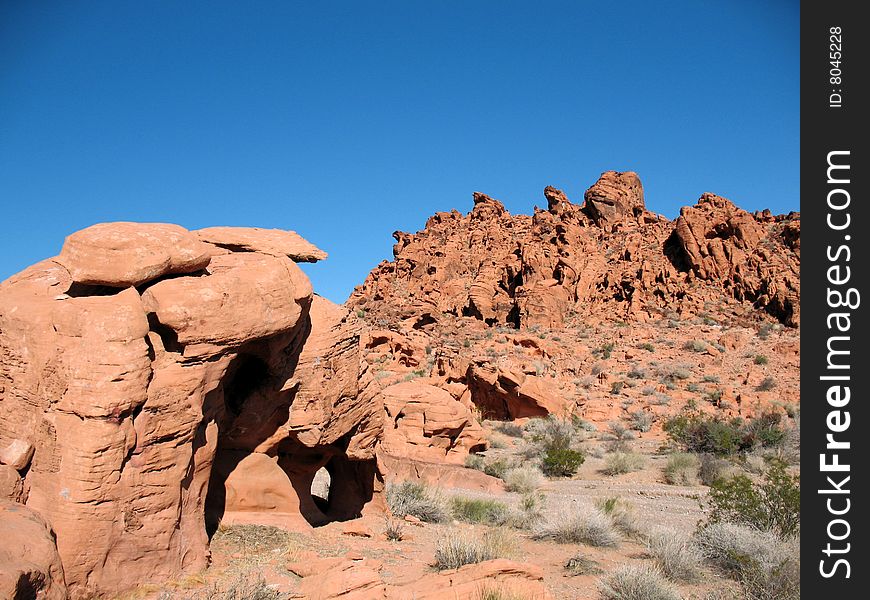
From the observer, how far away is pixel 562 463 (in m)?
14.6

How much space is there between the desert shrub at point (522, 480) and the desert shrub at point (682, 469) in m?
3.01

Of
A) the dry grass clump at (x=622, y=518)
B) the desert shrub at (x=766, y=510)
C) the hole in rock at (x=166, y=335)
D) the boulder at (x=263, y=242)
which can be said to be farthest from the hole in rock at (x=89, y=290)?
the desert shrub at (x=766, y=510)

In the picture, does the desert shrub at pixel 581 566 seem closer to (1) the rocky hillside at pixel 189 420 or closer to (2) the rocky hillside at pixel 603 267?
(1) the rocky hillside at pixel 189 420

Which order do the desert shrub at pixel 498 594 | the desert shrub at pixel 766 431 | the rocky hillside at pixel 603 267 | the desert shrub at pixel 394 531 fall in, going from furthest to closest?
the rocky hillside at pixel 603 267 → the desert shrub at pixel 766 431 → the desert shrub at pixel 394 531 → the desert shrub at pixel 498 594

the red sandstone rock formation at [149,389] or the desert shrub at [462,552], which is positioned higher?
the red sandstone rock formation at [149,389]

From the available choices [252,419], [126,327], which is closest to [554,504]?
[252,419]

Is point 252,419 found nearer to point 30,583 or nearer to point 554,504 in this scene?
point 30,583

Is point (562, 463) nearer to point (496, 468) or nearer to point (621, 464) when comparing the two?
point (621, 464)

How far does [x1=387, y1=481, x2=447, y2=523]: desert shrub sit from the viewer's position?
30.1 ft

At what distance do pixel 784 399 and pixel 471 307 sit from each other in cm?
2599

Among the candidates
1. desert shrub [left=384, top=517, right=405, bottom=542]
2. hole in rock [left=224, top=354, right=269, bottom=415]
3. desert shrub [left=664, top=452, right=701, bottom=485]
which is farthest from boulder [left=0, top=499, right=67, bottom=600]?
desert shrub [left=664, top=452, right=701, bottom=485]

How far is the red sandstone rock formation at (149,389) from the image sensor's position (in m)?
4.83

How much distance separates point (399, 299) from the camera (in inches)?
1949

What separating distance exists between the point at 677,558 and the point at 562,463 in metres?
8.32
